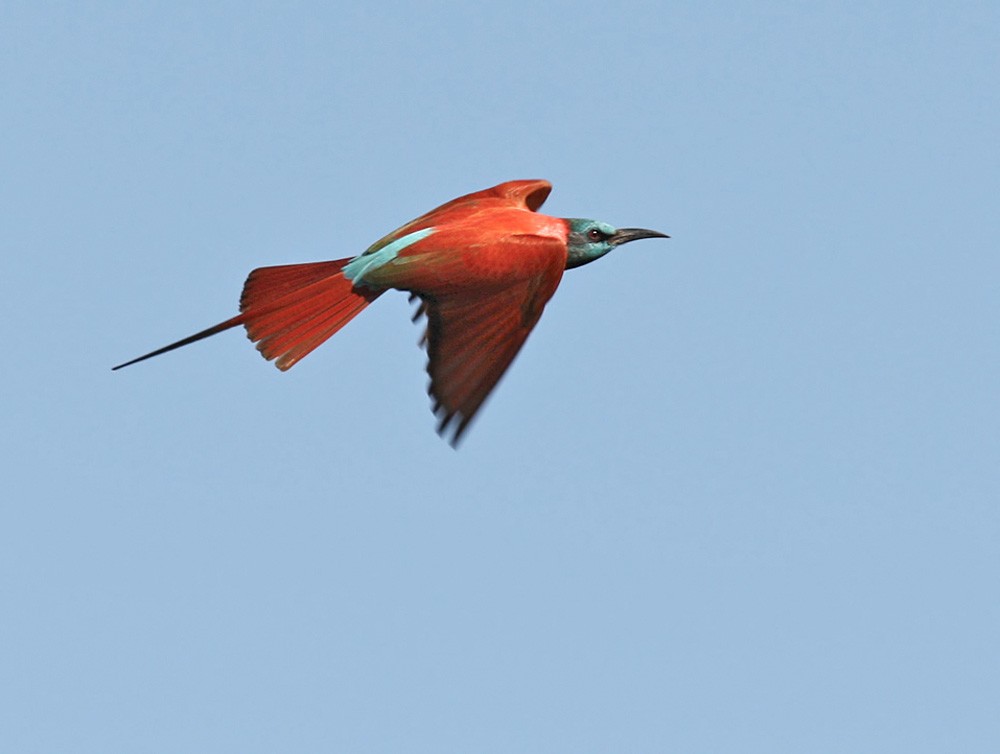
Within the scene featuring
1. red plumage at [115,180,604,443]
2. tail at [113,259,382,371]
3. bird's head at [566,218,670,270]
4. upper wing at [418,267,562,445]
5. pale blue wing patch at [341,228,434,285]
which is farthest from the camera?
bird's head at [566,218,670,270]

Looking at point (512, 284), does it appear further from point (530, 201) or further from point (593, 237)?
point (530, 201)

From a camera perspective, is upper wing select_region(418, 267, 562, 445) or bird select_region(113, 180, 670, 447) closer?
upper wing select_region(418, 267, 562, 445)

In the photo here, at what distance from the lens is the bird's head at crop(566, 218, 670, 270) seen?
1060cm

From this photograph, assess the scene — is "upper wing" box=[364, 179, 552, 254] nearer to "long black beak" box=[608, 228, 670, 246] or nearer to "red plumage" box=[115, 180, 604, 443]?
"red plumage" box=[115, 180, 604, 443]

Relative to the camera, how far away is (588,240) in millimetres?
10680

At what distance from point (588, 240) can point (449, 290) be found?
5.97ft

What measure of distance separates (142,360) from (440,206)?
2892 mm

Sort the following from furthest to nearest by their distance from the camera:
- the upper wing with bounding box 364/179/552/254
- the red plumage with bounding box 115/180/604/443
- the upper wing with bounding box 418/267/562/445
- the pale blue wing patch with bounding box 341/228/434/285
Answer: the upper wing with bounding box 364/179/552/254 → the pale blue wing patch with bounding box 341/228/434/285 → the red plumage with bounding box 115/180/604/443 → the upper wing with bounding box 418/267/562/445

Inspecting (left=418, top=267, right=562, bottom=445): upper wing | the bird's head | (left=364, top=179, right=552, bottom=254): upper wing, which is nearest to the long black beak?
the bird's head

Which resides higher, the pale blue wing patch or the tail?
the pale blue wing patch

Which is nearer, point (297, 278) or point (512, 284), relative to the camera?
point (512, 284)

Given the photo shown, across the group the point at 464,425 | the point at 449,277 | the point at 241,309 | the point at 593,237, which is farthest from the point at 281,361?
the point at 593,237

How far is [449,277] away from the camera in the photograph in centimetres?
922

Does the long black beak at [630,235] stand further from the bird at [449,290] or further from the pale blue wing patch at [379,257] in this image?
the pale blue wing patch at [379,257]
